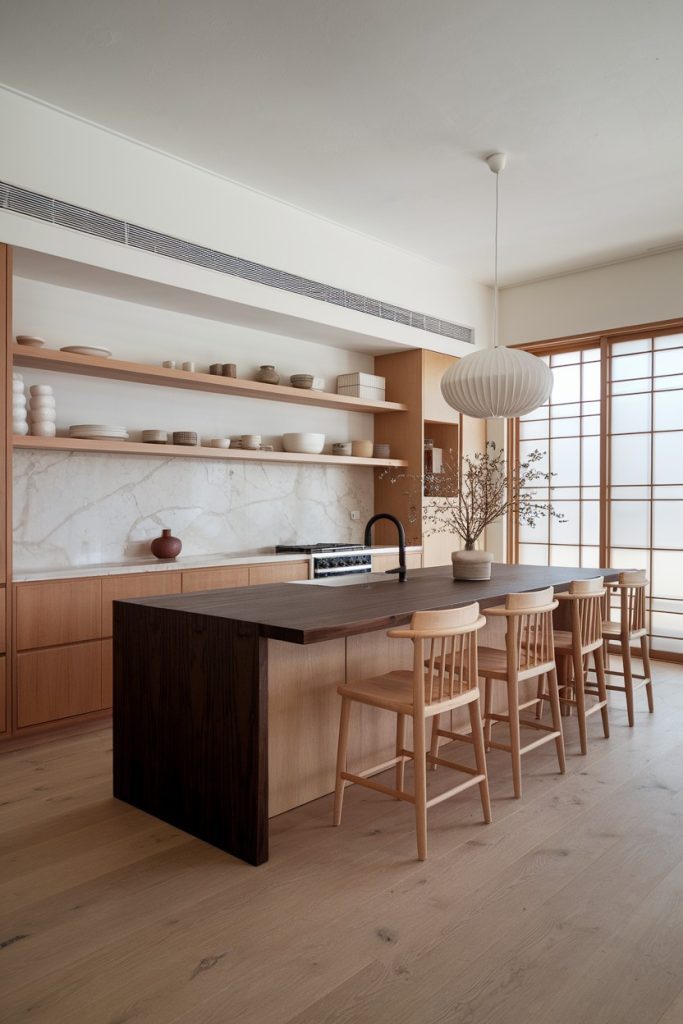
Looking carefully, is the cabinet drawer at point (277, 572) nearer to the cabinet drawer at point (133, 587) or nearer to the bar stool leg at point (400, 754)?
the cabinet drawer at point (133, 587)

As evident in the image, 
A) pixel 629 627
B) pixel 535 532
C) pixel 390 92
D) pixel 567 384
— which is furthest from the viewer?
pixel 535 532

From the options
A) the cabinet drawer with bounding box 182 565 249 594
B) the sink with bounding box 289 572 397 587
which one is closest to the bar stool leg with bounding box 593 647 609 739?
the sink with bounding box 289 572 397 587

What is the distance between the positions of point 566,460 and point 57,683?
178 inches

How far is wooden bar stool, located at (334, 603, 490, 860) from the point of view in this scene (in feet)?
7.77

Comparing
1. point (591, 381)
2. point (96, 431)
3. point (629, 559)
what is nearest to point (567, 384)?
point (591, 381)

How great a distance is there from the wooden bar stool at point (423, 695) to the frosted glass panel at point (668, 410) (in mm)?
3841

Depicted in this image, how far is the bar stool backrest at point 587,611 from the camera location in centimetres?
343

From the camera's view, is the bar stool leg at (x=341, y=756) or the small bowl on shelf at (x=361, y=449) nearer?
the bar stool leg at (x=341, y=756)

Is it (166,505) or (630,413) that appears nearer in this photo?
(166,505)

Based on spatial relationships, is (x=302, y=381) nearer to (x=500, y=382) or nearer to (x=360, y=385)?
(x=360, y=385)

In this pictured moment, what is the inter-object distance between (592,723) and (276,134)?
359cm

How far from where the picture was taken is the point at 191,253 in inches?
168

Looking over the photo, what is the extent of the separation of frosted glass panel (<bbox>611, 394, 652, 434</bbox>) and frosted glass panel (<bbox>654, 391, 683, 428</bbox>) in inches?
2.7

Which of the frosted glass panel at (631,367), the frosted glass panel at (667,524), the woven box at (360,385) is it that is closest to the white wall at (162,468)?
the woven box at (360,385)
